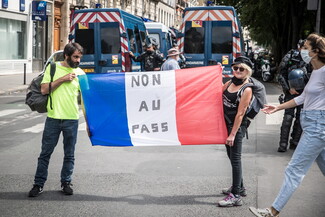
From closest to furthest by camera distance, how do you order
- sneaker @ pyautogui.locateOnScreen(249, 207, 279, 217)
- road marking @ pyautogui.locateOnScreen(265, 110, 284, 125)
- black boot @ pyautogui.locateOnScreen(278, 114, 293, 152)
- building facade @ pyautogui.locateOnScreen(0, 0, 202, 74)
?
sneaker @ pyautogui.locateOnScreen(249, 207, 279, 217) < black boot @ pyautogui.locateOnScreen(278, 114, 293, 152) < road marking @ pyautogui.locateOnScreen(265, 110, 284, 125) < building facade @ pyautogui.locateOnScreen(0, 0, 202, 74)

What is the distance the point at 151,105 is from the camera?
5863 millimetres

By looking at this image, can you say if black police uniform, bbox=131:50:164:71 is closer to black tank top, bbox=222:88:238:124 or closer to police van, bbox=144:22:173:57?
black tank top, bbox=222:88:238:124

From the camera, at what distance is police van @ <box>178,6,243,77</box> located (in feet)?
54.6

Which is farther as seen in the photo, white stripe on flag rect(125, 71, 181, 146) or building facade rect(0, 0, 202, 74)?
building facade rect(0, 0, 202, 74)

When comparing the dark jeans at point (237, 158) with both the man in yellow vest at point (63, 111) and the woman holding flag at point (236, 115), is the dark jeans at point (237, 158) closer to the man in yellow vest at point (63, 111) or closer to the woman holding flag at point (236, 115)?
the woman holding flag at point (236, 115)

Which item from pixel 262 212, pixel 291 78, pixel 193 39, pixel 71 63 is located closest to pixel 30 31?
pixel 193 39

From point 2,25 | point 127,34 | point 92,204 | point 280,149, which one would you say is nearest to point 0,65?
point 2,25

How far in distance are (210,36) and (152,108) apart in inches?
453

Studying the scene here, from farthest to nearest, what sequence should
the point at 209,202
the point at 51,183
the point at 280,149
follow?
the point at 280,149 → the point at 51,183 → the point at 209,202

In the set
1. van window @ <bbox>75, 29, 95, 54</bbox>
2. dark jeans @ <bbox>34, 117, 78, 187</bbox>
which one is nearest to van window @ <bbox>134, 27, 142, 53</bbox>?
van window @ <bbox>75, 29, 95, 54</bbox>

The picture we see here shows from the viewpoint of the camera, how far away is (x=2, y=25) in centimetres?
2731

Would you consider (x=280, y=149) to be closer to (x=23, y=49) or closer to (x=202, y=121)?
(x=202, y=121)

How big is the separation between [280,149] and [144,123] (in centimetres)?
345

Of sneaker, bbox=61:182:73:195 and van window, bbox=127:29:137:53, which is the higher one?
van window, bbox=127:29:137:53
